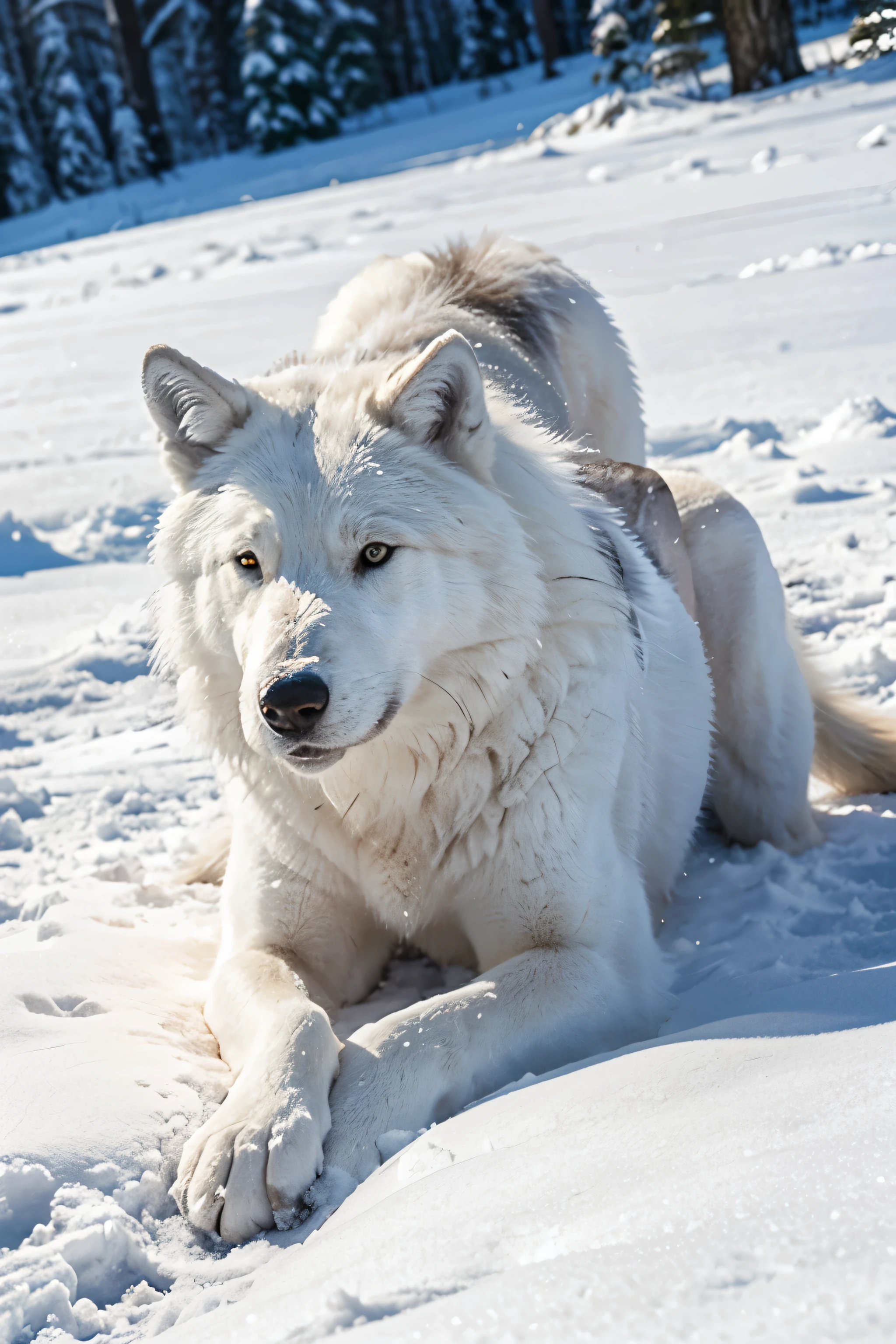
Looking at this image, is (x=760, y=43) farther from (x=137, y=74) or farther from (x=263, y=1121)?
(x=137, y=74)

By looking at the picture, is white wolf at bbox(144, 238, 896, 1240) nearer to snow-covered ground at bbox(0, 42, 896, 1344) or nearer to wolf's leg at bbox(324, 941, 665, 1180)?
wolf's leg at bbox(324, 941, 665, 1180)

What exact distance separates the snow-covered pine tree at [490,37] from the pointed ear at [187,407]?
3420 centimetres

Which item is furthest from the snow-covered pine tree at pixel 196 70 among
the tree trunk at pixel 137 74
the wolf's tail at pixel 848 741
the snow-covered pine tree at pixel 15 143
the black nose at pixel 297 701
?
the black nose at pixel 297 701

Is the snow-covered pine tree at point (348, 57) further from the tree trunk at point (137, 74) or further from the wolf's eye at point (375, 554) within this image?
the wolf's eye at point (375, 554)

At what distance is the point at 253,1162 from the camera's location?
71.8 inches

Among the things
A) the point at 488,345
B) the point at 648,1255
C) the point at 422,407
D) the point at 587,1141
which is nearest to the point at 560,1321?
the point at 648,1255

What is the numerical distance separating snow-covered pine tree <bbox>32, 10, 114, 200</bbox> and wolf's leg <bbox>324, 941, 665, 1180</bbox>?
1310 inches

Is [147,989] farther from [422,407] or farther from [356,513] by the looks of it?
[422,407]

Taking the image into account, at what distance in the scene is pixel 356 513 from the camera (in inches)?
88.4

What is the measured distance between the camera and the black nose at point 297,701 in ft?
6.44

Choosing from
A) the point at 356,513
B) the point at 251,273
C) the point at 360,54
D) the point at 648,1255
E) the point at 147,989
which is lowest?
the point at 147,989

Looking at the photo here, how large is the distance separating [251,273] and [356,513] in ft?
33.8

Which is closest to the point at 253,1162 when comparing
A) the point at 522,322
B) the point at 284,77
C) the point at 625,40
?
the point at 522,322

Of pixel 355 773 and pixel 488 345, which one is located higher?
pixel 488 345
